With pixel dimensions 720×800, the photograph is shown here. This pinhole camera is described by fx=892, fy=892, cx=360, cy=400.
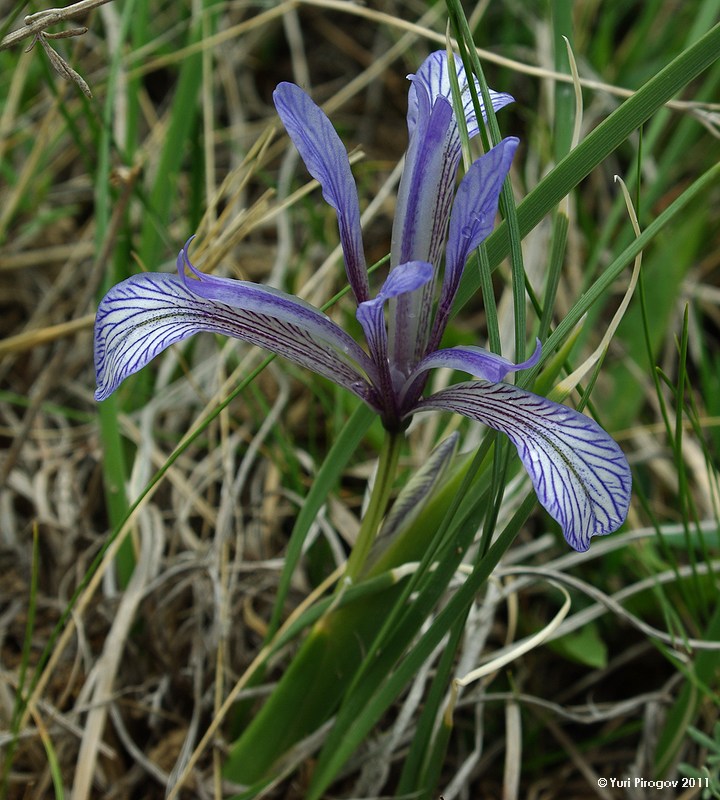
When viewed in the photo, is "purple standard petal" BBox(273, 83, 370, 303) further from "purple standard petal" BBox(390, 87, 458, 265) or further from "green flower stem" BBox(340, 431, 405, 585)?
"green flower stem" BBox(340, 431, 405, 585)

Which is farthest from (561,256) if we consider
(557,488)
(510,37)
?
(510,37)

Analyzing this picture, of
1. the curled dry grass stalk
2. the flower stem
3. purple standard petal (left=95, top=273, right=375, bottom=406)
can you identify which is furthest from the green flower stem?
the curled dry grass stalk

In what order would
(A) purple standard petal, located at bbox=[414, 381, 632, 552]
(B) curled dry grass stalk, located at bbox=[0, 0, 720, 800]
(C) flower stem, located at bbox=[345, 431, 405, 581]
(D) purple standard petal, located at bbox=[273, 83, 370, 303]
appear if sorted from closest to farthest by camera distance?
(A) purple standard petal, located at bbox=[414, 381, 632, 552] → (D) purple standard petal, located at bbox=[273, 83, 370, 303] → (C) flower stem, located at bbox=[345, 431, 405, 581] → (B) curled dry grass stalk, located at bbox=[0, 0, 720, 800]

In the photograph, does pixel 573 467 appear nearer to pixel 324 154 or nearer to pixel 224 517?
pixel 324 154

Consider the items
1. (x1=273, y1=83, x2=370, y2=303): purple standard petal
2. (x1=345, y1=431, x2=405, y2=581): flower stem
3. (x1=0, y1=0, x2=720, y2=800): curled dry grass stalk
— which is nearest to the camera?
(x1=273, y1=83, x2=370, y2=303): purple standard petal

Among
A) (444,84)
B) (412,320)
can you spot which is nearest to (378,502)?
(412,320)
